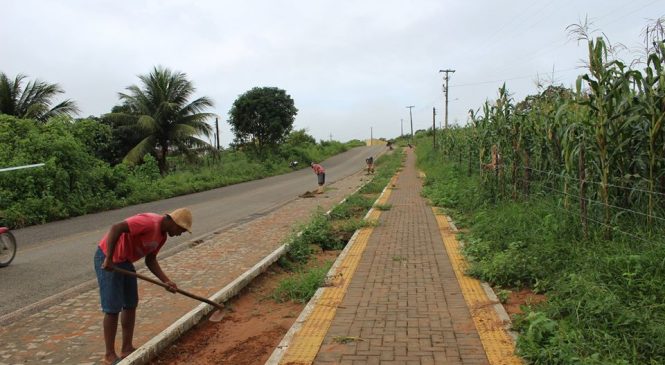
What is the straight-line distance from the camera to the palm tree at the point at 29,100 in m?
21.1

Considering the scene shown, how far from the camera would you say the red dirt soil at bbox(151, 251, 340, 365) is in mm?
4395

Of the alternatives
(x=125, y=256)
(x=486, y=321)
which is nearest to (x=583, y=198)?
(x=486, y=321)

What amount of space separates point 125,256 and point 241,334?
4.71 feet

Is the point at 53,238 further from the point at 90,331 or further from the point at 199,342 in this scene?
the point at 199,342

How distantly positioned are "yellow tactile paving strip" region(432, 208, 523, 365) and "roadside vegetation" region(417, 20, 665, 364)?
138 millimetres

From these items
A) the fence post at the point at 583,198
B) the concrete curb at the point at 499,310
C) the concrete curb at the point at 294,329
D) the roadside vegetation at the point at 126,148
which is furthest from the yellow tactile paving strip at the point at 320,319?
the roadside vegetation at the point at 126,148

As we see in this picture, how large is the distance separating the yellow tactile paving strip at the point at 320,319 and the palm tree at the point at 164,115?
20.8m

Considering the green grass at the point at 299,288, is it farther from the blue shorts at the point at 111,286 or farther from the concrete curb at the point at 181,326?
the blue shorts at the point at 111,286

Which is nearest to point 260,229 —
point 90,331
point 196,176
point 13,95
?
point 90,331

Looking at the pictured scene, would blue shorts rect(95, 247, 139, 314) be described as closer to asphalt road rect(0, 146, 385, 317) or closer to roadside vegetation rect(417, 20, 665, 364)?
asphalt road rect(0, 146, 385, 317)

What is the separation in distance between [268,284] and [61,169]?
11022mm

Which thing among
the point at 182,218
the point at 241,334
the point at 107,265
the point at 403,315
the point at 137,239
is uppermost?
the point at 182,218

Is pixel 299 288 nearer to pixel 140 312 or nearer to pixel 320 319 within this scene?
pixel 320 319

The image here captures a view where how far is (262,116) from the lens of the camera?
1517 inches
